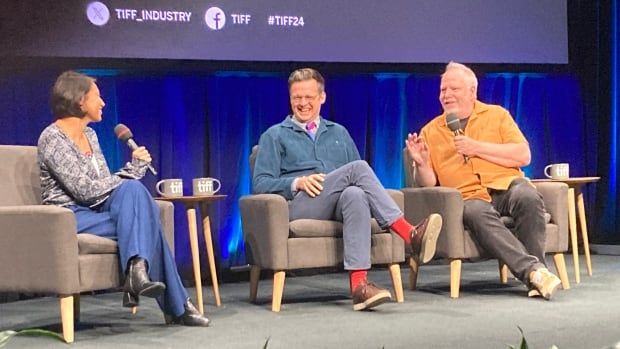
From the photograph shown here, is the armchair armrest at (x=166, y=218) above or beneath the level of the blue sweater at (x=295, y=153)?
beneath

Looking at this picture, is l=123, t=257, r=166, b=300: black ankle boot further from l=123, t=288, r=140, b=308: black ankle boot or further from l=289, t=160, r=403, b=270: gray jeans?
l=289, t=160, r=403, b=270: gray jeans

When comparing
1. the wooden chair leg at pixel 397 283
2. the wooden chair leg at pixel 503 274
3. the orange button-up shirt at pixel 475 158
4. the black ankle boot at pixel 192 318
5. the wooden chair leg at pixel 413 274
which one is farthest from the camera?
the wooden chair leg at pixel 503 274

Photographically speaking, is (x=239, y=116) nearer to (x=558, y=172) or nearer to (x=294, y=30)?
(x=294, y=30)

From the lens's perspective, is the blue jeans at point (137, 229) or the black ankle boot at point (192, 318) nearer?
the blue jeans at point (137, 229)

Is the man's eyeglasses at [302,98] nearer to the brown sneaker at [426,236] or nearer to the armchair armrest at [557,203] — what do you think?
the brown sneaker at [426,236]

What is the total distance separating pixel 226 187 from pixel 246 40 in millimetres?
883

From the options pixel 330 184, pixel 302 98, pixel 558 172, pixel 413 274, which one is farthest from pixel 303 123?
pixel 558 172

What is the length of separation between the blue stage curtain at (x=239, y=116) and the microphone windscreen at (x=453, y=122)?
4.68 ft

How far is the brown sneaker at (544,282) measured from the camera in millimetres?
3535

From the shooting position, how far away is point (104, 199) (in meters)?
3.14

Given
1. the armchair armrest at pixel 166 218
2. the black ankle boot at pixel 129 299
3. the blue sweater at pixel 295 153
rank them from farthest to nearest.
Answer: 1. the blue sweater at pixel 295 153
2. the armchair armrest at pixel 166 218
3. the black ankle boot at pixel 129 299

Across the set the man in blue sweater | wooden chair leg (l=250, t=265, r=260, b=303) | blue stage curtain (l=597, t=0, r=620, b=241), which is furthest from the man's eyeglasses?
blue stage curtain (l=597, t=0, r=620, b=241)

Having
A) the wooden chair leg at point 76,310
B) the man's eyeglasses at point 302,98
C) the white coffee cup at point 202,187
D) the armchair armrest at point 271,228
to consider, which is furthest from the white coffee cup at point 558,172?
the wooden chair leg at point 76,310

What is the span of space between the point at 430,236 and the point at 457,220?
39cm
